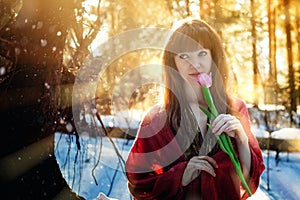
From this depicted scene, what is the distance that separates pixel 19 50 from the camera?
1.70m

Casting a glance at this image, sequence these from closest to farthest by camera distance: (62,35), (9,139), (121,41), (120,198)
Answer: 1. (9,139)
2. (62,35)
3. (120,198)
4. (121,41)

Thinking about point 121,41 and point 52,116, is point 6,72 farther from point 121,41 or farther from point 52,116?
point 121,41

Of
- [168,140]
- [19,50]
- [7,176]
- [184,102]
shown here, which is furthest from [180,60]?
[7,176]

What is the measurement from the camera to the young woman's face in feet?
5.61

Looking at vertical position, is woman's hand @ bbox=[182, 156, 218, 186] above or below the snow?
above

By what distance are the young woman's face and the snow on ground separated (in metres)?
0.94

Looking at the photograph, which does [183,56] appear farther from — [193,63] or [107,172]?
[107,172]

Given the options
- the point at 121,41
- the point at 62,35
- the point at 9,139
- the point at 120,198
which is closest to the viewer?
the point at 9,139

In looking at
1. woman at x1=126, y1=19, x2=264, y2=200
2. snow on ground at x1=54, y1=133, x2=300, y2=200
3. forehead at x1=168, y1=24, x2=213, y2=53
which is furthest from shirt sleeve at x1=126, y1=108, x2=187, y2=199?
snow on ground at x1=54, y1=133, x2=300, y2=200

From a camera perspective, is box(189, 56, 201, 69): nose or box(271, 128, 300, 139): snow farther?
box(271, 128, 300, 139): snow

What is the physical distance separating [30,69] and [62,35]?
204 mm

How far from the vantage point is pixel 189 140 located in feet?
5.94

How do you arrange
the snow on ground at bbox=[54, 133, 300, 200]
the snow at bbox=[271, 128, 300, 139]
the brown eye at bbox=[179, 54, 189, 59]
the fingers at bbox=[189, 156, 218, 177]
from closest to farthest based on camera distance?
the fingers at bbox=[189, 156, 218, 177] < the brown eye at bbox=[179, 54, 189, 59] < the snow on ground at bbox=[54, 133, 300, 200] < the snow at bbox=[271, 128, 300, 139]

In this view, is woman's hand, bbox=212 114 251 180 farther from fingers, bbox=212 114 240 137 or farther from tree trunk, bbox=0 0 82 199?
tree trunk, bbox=0 0 82 199
